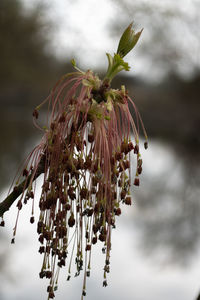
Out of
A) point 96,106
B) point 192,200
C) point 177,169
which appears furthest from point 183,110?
point 96,106

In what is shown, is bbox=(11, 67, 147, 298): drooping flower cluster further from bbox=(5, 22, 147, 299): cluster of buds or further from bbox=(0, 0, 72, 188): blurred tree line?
bbox=(0, 0, 72, 188): blurred tree line

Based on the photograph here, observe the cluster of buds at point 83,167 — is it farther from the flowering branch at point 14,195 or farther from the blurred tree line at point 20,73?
the blurred tree line at point 20,73

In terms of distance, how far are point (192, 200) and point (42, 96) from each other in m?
0.67

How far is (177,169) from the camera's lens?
155cm

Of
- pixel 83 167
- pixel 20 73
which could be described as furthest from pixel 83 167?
pixel 20 73

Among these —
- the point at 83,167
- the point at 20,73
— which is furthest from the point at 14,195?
the point at 20,73

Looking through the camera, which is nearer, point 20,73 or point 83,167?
point 83,167

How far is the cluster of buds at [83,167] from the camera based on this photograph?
48 cm

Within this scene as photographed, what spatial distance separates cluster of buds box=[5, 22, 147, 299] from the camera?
0.48m

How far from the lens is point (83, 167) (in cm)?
48

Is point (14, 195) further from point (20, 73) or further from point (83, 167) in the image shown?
point (20, 73)

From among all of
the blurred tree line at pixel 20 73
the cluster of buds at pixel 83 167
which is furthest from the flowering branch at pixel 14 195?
the blurred tree line at pixel 20 73

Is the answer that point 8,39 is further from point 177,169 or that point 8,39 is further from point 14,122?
point 177,169

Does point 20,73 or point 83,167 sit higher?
point 20,73
